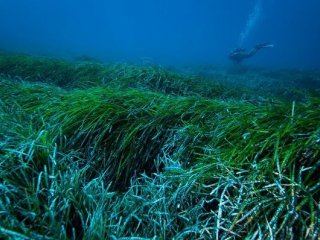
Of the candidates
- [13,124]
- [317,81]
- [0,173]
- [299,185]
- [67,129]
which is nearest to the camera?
[299,185]

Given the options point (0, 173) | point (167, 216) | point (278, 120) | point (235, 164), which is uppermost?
point (278, 120)

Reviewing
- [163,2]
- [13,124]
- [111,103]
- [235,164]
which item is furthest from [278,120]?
[163,2]

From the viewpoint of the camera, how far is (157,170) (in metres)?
2.20

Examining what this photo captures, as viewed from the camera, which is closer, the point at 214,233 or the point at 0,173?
the point at 214,233

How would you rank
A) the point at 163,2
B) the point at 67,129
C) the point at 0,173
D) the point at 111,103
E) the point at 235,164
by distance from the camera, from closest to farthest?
the point at 0,173 → the point at 235,164 → the point at 67,129 → the point at 111,103 → the point at 163,2

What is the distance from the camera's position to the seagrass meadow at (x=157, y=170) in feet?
4.94

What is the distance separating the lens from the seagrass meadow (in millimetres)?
1505

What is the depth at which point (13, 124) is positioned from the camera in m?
2.36

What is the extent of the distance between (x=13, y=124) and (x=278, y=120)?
205 centimetres

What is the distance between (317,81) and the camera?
496 inches

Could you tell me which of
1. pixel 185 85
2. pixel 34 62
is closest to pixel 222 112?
pixel 185 85

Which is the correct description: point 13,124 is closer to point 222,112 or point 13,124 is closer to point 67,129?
point 67,129

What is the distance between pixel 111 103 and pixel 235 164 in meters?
1.40

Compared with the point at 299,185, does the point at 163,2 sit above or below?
above
